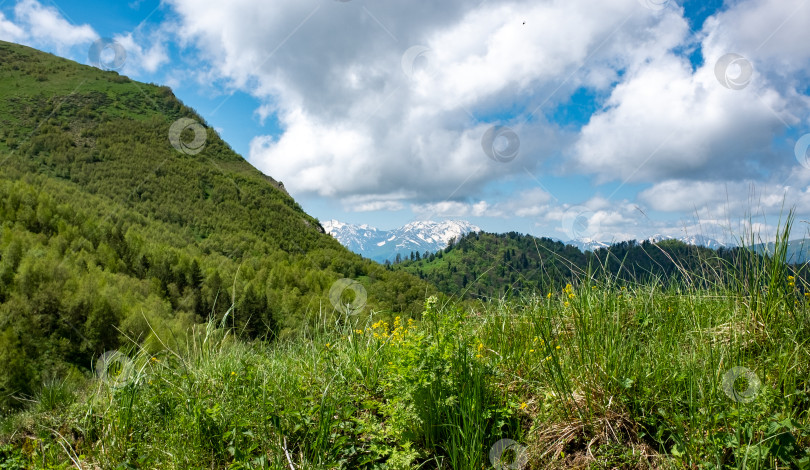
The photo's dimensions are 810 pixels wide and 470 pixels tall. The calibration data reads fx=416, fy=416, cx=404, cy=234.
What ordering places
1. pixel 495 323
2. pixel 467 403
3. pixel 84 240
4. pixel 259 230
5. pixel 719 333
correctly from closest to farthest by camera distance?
pixel 467 403 < pixel 719 333 < pixel 495 323 < pixel 84 240 < pixel 259 230

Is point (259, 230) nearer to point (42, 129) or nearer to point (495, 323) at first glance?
point (42, 129)

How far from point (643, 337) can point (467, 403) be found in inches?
62.7

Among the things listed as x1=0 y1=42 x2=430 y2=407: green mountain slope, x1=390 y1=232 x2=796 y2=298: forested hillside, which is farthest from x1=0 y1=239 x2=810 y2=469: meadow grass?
x1=0 y1=42 x2=430 y2=407: green mountain slope

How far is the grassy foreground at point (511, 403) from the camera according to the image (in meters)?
2.07

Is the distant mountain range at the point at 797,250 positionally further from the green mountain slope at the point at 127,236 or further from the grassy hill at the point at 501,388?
the green mountain slope at the point at 127,236

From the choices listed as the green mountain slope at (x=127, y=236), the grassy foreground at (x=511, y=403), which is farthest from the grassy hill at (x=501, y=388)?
the green mountain slope at (x=127, y=236)

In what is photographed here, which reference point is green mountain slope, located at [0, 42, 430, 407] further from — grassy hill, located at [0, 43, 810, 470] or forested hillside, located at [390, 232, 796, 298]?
forested hillside, located at [390, 232, 796, 298]

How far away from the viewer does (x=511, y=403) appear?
2475 millimetres

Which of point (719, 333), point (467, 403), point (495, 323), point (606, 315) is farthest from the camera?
point (495, 323)

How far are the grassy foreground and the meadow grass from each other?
1 centimetres

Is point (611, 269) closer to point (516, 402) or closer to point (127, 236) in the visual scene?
point (516, 402)

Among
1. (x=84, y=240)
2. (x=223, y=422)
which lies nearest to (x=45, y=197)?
(x=84, y=240)

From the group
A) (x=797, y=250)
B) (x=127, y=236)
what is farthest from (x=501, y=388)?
(x=127, y=236)

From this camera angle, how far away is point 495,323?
3.63 meters
